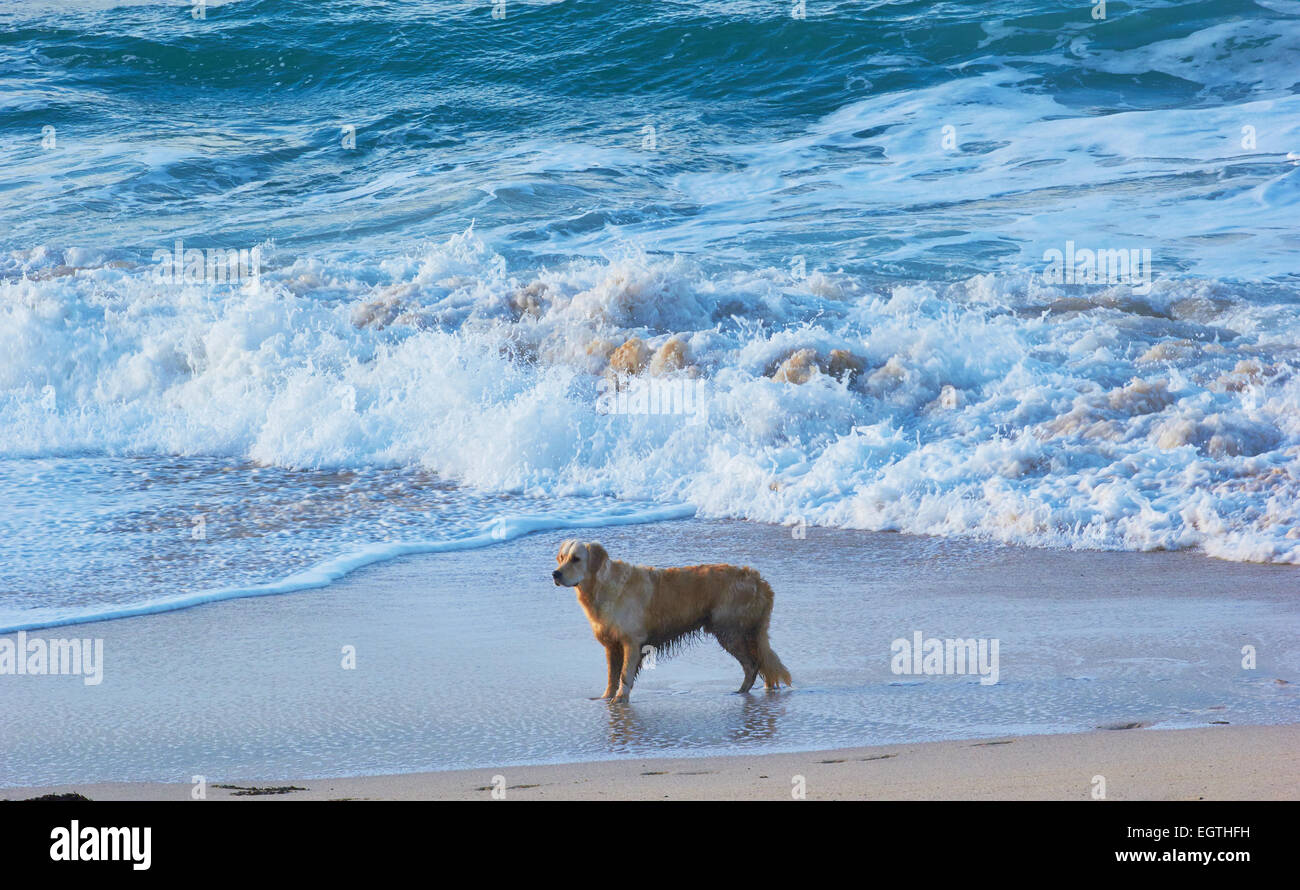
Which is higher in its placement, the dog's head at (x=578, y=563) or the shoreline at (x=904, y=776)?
the dog's head at (x=578, y=563)

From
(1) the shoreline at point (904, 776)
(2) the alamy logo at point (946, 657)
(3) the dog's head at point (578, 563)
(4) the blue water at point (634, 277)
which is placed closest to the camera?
(1) the shoreline at point (904, 776)

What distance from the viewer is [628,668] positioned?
5266 mm

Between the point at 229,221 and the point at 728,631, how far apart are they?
15301 millimetres

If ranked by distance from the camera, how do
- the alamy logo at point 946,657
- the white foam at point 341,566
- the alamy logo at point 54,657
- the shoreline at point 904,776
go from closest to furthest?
the shoreline at point 904,776 → the alamy logo at point 946,657 → the alamy logo at point 54,657 → the white foam at point 341,566

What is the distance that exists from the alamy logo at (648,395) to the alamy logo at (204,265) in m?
5.99

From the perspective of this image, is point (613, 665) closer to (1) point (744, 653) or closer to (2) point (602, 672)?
(2) point (602, 672)

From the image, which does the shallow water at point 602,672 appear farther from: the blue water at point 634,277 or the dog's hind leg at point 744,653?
the blue water at point 634,277

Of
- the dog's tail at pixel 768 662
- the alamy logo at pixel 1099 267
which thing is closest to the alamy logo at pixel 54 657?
the dog's tail at pixel 768 662

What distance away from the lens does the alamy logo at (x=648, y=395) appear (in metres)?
10.6

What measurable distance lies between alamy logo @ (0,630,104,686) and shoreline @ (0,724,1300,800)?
5.12 ft

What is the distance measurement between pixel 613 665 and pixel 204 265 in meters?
12.5

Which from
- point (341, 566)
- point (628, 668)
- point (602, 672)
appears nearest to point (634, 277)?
point (341, 566)

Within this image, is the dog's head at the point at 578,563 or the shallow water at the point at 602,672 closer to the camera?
the shallow water at the point at 602,672

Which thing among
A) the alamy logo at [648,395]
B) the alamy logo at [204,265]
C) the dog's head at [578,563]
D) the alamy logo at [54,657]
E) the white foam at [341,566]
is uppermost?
the alamy logo at [204,265]
